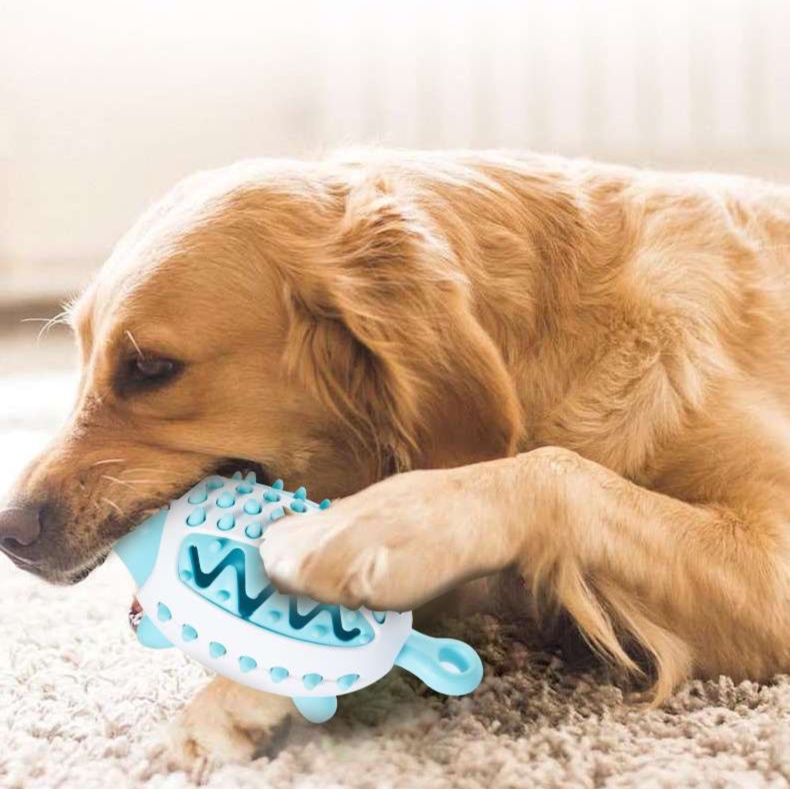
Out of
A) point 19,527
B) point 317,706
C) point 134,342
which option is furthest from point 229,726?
point 134,342

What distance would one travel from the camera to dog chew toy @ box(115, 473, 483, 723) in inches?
44.5

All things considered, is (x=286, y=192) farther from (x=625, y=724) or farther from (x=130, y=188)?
(x=130, y=188)

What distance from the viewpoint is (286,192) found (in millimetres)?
1530

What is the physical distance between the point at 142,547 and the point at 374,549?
0.27 meters

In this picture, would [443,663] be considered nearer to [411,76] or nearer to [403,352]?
[403,352]

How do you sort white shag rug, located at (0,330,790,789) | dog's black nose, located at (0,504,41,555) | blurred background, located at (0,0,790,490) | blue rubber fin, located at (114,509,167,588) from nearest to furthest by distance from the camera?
white shag rug, located at (0,330,790,789), blue rubber fin, located at (114,509,167,588), dog's black nose, located at (0,504,41,555), blurred background, located at (0,0,790,490)

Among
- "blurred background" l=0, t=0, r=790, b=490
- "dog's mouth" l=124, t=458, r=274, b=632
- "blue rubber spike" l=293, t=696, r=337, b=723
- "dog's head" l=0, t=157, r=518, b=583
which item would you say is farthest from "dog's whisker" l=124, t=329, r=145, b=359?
"blurred background" l=0, t=0, r=790, b=490

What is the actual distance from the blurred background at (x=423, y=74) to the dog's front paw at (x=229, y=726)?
3.05 meters

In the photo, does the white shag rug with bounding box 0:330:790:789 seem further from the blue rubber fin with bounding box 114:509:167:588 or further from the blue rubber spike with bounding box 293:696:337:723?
the blue rubber fin with bounding box 114:509:167:588

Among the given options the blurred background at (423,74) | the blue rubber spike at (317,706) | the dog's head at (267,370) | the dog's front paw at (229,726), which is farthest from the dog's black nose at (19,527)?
the blurred background at (423,74)

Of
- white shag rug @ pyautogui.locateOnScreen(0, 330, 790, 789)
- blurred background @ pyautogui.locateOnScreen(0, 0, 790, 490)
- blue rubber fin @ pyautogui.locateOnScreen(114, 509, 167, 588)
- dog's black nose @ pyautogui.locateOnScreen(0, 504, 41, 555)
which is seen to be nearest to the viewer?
white shag rug @ pyautogui.locateOnScreen(0, 330, 790, 789)

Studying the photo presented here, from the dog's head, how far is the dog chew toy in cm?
17

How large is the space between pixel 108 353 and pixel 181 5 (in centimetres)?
315

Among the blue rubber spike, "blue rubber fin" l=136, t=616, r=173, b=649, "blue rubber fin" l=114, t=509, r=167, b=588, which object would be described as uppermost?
"blue rubber fin" l=114, t=509, r=167, b=588
